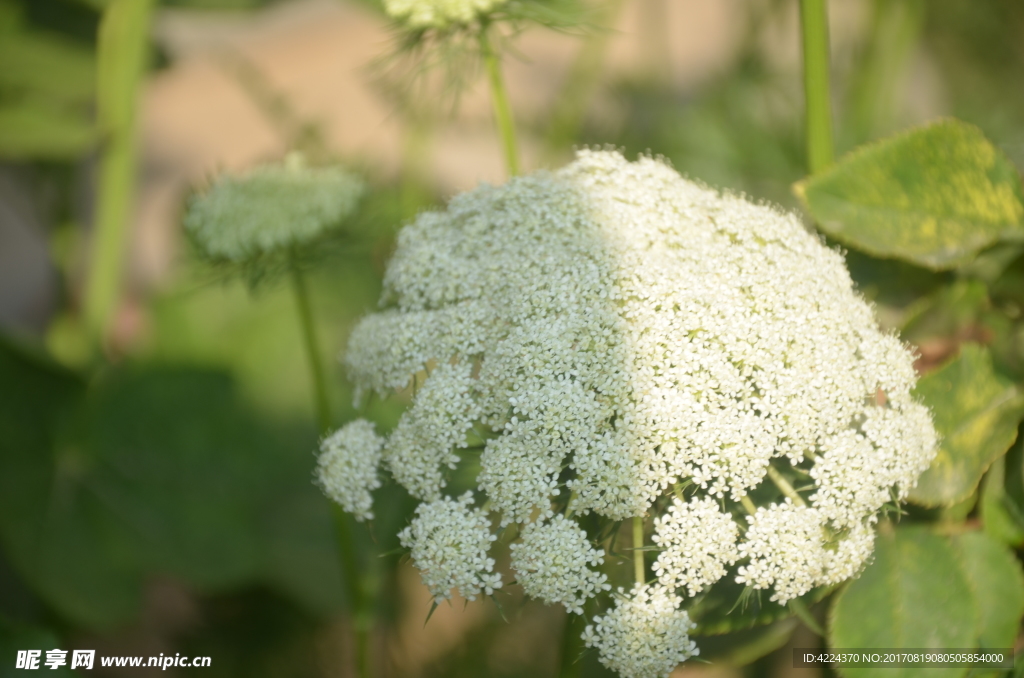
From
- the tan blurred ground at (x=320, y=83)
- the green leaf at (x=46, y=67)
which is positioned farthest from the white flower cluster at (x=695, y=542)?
the tan blurred ground at (x=320, y=83)

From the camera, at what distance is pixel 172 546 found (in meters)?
1.36

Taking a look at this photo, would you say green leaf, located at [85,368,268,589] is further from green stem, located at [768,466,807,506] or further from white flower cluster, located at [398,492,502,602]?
green stem, located at [768,466,807,506]

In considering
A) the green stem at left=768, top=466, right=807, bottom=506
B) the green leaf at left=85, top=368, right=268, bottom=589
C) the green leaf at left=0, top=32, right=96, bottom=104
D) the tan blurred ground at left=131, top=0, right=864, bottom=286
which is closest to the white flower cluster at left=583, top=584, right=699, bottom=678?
the green stem at left=768, top=466, right=807, bottom=506

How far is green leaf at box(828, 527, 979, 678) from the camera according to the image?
2.31ft

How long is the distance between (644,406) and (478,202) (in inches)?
11.5

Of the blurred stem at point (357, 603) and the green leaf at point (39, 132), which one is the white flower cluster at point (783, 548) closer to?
the blurred stem at point (357, 603)

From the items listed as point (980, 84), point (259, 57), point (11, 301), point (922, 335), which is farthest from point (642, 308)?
point (259, 57)

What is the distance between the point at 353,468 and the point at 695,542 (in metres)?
0.30

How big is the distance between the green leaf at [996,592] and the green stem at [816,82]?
47 cm

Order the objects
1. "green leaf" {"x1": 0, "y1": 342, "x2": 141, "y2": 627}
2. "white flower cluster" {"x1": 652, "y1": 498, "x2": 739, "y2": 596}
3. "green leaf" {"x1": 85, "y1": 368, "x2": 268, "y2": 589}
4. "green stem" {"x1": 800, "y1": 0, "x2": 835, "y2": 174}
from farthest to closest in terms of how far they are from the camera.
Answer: "green leaf" {"x1": 85, "y1": 368, "x2": 268, "y2": 589}
"green leaf" {"x1": 0, "y1": 342, "x2": 141, "y2": 627}
"green stem" {"x1": 800, "y1": 0, "x2": 835, "y2": 174}
"white flower cluster" {"x1": 652, "y1": 498, "x2": 739, "y2": 596}

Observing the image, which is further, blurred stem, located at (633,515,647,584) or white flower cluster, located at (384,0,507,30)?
white flower cluster, located at (384,0,507,30)

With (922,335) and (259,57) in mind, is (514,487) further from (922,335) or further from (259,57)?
(259,57)

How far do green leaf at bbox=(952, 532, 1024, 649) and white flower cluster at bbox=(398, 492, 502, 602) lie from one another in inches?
21.0

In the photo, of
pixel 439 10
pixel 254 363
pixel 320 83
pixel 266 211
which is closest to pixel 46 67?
pixel 254 363
